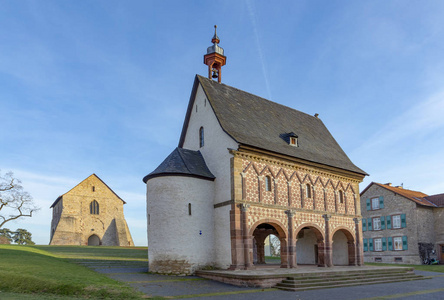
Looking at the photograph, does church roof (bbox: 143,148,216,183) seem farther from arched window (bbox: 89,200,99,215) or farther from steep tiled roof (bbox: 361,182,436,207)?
arched window (bbox: 89,200,99,215)

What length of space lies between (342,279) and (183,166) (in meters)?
10.5

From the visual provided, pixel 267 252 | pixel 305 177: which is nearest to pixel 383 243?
pixel 267 252

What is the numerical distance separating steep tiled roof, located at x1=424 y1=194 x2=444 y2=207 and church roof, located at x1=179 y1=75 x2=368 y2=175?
65.0ft

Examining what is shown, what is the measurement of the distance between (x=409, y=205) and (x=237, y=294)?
33.9 meters

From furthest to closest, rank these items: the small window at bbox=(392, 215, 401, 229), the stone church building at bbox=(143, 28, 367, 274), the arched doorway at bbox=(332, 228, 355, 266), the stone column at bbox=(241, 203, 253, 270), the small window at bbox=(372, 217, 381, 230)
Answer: the small window at bbox=(372, 217, 381, 230)
the small window at bbox=(392, 215, 401, 229)
the arched doorway at bbox=(332, 228, 355, 266)
the stone church building at bbox=(143, 28, 367, 274)
the stone column at bbox=(241, 203, 253, 270)

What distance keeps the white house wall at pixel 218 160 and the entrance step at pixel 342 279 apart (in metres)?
4.78

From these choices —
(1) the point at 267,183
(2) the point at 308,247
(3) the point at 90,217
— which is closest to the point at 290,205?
(1) the point at 267,183

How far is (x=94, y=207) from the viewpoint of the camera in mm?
52031

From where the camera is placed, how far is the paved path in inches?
579

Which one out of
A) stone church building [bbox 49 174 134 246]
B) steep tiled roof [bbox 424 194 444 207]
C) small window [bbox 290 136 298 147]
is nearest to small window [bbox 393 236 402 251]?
steep tiled roof [bbox 424 194 444 207]

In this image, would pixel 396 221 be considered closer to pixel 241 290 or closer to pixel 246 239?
pixel 246 239

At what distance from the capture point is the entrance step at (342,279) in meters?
17.4

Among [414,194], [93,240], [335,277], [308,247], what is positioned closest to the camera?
[335,277]

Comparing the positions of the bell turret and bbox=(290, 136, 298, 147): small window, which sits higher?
the bell turret
